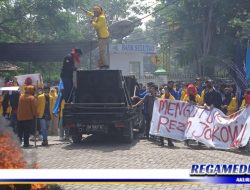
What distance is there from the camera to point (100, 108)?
12.6m

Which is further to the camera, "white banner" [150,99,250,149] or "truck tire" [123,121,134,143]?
"truck tire" [123,121,134,143]

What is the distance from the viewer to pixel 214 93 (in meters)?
12.6

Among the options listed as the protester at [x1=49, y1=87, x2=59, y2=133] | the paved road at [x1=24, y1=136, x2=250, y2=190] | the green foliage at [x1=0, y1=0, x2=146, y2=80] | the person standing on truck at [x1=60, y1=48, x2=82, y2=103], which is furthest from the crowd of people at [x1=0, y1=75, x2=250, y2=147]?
the green foliage at [x1=0, y1=0, x2=146, y2=80]

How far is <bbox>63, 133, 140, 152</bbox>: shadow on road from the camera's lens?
40.0ft

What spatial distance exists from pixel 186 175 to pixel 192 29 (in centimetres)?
2863

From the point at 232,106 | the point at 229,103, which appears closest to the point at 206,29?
the point at 229,103

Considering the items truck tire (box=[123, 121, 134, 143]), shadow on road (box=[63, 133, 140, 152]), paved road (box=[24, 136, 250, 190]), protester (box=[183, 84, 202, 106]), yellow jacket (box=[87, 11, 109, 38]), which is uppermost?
yellow jacket (box=[87, 11, 109, 38])

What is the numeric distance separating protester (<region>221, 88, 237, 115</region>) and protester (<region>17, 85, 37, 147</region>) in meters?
5.71

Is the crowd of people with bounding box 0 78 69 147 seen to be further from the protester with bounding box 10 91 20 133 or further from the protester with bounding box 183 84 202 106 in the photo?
the protester with bounding box 183 84 202 106

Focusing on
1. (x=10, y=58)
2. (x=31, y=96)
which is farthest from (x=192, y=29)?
(x=31, y=96)

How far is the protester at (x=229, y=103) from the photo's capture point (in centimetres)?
1329

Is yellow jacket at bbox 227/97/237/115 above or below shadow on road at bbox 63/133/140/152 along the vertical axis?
above

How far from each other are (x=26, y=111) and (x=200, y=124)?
4.92 m

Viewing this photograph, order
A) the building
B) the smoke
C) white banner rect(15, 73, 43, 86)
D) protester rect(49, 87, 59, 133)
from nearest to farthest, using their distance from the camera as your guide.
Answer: the smoke
white banner rect(15, 73, 43, 86)
protester rect(49, 87, 59, 133)
the building
